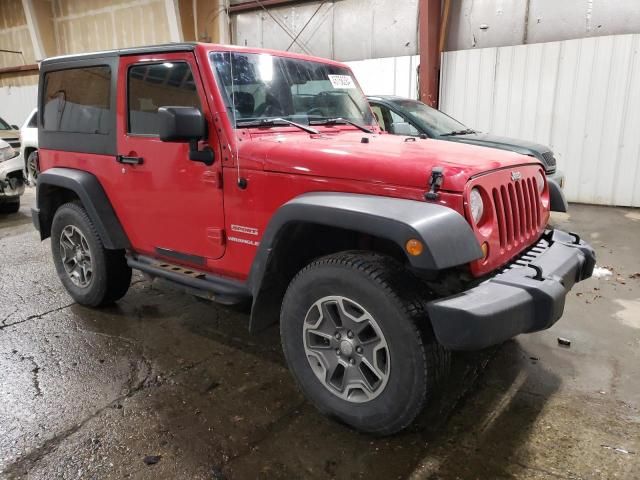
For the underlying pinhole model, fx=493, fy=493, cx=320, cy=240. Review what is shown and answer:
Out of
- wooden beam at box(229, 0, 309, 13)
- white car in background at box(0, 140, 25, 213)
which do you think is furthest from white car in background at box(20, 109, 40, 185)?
wooden beam at box(229, 0, 309, 13)

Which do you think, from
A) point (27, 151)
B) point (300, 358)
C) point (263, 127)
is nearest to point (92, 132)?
point (263, 127)

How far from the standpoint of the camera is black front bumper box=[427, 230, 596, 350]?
1.93 meters

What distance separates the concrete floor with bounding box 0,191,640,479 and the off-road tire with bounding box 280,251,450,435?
154mm

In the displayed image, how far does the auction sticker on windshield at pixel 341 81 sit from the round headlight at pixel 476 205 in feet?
5.41

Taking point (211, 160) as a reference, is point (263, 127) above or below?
above

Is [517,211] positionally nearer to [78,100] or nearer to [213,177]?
[213,177]

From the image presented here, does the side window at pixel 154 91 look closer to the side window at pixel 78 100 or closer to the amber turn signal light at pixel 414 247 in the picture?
the side window at pixel 78 100

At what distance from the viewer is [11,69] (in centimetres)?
1667

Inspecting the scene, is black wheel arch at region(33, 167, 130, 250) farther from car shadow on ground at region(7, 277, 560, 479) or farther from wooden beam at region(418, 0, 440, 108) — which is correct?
wooden beam at region(418, 0, 440, 108)

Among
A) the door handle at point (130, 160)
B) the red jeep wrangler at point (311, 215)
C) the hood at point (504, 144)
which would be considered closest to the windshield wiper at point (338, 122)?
the red jeep wrangler at point (311, 215)

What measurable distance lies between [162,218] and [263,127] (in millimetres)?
927

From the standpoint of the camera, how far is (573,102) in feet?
25.9

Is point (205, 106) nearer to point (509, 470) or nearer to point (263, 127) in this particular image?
point (263, 127)

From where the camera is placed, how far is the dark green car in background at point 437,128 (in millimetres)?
6266
